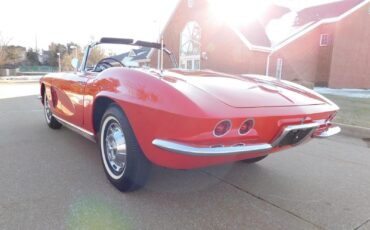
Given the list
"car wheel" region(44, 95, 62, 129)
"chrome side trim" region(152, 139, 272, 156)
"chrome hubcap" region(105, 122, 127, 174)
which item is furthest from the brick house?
"chrome side trim" region(152, 139, 272, 156)

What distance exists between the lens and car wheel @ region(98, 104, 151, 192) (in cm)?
240

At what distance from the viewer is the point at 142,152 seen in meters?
2.38

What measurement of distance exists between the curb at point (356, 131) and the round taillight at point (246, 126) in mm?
4222

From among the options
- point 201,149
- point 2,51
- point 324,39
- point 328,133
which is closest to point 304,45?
point 324,39

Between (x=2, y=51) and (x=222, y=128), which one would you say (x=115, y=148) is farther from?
(x=2, y=51)

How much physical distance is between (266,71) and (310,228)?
54.1ft

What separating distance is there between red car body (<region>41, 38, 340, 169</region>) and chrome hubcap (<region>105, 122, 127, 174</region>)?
29cm

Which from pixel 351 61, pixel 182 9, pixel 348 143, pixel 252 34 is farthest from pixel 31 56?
pixel 348 143

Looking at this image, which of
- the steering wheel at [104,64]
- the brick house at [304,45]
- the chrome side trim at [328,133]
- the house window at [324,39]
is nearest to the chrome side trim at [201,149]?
the chrome side trim at [328,133]

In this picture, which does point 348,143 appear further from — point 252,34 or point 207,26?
point 207,26

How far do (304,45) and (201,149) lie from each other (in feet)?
58.9

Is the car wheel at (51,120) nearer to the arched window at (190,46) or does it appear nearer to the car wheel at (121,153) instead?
the car wheel at (121,153)

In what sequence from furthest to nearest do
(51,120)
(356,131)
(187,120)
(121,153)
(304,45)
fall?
(304,45)
(356,131)
(51,120)
(121,153)
(187,120)

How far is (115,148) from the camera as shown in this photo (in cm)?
270
